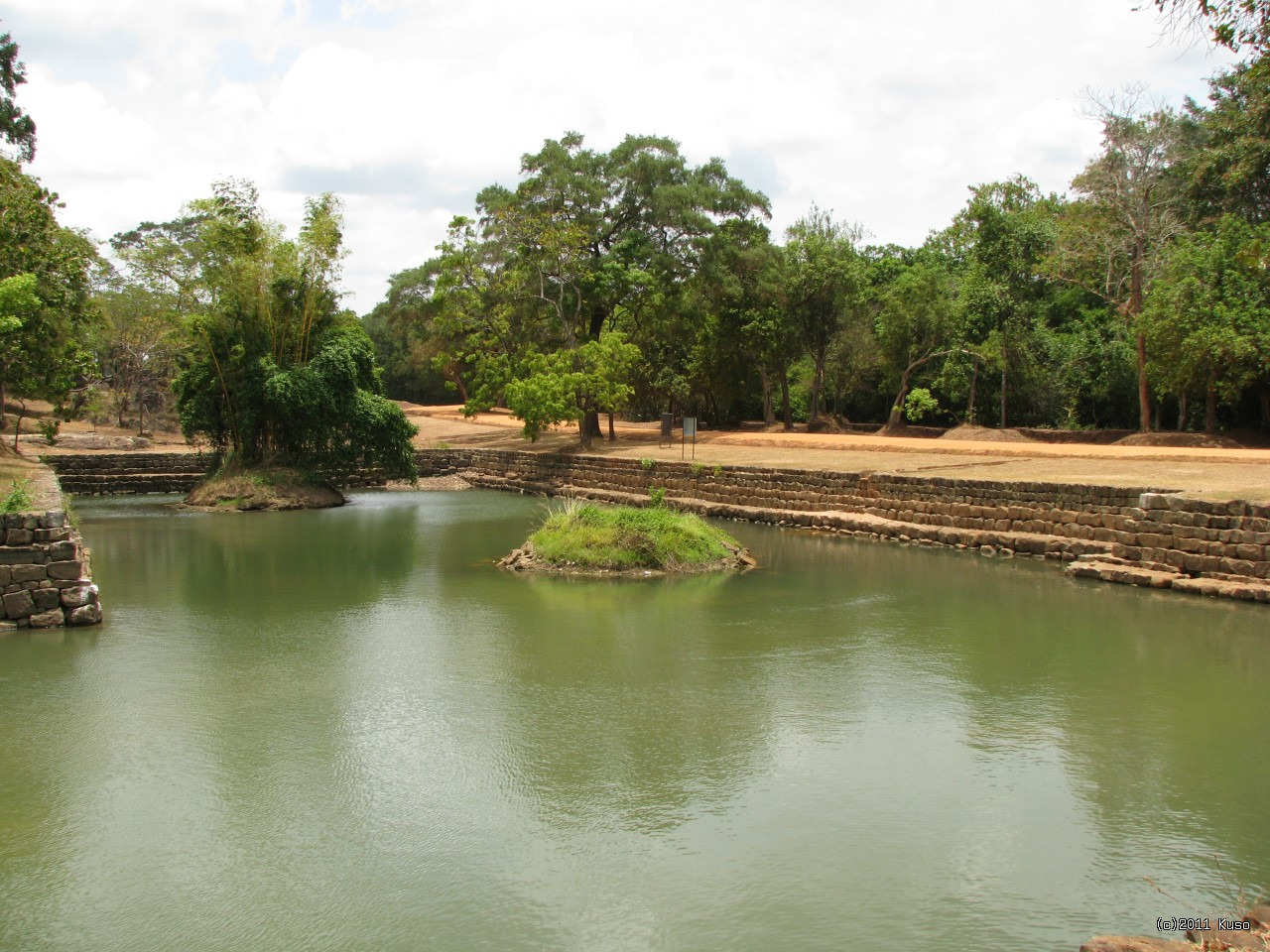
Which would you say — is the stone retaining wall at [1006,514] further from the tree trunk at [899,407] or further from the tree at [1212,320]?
the tree trunk at [899,407]

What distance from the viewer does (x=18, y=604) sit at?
10.7 metres

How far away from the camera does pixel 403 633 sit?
1115 centimetres

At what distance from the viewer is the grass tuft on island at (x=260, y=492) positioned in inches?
941

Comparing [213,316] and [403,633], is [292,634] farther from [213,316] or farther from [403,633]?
[213,316]

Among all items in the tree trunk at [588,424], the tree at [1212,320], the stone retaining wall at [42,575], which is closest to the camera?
the stone retaining wall at [42,575]

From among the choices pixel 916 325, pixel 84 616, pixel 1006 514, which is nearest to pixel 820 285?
pixel 916 325

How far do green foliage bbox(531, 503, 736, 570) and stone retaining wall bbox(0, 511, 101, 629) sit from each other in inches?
233

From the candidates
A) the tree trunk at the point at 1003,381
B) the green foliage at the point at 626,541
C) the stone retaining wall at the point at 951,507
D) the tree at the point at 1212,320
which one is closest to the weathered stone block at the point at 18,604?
the green foliage at the point at 626,541

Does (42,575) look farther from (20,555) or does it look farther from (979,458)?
(979,458)

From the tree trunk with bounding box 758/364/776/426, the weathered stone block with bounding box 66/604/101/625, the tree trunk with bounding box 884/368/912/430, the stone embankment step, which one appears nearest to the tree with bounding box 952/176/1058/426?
the tree trunk with bounding box 884/368/912/430

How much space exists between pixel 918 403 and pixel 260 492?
57.3 ft

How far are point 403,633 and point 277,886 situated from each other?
575cm

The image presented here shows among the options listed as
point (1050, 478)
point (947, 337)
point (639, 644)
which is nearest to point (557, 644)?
point (639, 644)

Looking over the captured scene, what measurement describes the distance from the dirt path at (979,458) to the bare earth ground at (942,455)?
0.02 meters
